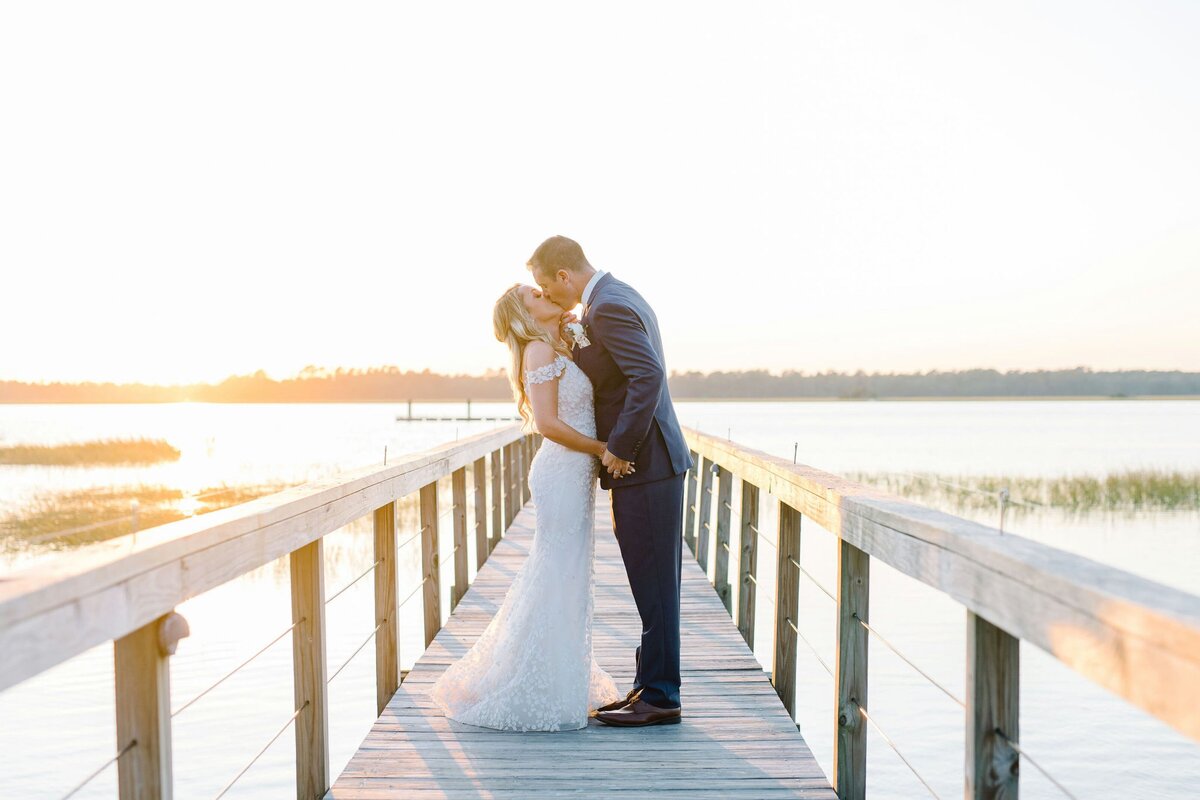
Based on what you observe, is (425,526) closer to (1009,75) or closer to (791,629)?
(791,629)

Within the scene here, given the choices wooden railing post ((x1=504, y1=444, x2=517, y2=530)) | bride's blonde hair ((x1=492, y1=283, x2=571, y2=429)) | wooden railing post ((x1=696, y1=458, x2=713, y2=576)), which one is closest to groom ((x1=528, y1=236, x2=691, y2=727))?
bride's blonde hair ((x1=492, y1=283, x2=571, y2=429))

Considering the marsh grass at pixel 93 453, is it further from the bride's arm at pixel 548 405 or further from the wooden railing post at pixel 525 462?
the bride's arm at pixel 548 405

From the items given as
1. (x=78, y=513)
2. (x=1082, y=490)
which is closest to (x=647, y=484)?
(x=78, y=513)

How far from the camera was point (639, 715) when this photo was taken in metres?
3.29

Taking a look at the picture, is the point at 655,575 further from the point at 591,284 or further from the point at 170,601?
the point at 170,601

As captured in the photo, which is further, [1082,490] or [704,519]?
[1082,490]

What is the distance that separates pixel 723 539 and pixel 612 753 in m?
2.95

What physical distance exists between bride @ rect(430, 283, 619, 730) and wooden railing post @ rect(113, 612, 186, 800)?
63.0 inches

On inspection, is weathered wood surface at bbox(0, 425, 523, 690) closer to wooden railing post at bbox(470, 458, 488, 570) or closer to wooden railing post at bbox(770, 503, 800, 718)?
wooden railing post at bbox(770, 503, 800, 718)

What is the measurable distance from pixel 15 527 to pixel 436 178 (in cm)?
842

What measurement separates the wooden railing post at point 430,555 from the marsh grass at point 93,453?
20985 millimetres

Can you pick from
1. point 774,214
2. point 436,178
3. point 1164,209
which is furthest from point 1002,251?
point 436,178

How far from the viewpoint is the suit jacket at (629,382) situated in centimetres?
321

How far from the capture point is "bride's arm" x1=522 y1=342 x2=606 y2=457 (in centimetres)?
340
